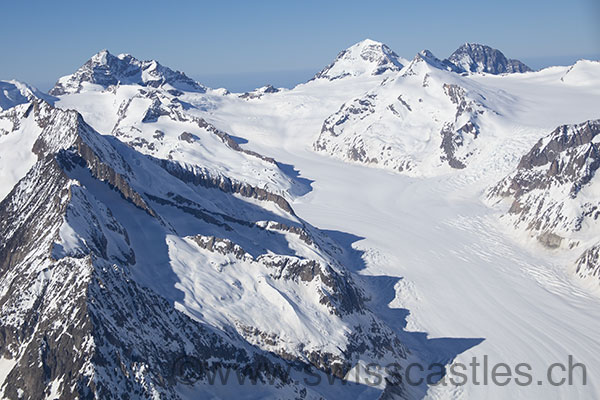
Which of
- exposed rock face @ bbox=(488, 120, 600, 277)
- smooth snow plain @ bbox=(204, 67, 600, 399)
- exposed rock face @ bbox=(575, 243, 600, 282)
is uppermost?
exposed rock face @ bbox=(488, 120, 600, 277)

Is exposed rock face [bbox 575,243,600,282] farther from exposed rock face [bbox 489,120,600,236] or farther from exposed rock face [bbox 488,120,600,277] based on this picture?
exposed rock face [bbox 489,120,600,236]

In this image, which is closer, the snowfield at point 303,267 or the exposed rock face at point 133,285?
the exposed rock face at point 133,285

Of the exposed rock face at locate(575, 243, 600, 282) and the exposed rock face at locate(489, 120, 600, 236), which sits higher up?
the exposed rock face at locate(489, 120, 600, 236)

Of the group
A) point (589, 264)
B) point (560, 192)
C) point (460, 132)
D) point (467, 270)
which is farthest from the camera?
point (460, 132)

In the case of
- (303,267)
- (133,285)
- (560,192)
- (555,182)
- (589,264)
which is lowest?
(589,264)

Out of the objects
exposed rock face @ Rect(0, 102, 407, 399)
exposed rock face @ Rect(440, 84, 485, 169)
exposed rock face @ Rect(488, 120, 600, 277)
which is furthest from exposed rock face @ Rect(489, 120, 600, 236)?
exposed rock face @ Rect(0, 102, 407, 399)

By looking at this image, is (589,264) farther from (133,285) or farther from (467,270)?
(133,285)

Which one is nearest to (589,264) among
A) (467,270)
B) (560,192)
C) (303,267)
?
(467,270)

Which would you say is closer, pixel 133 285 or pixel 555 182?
pixel 133 285

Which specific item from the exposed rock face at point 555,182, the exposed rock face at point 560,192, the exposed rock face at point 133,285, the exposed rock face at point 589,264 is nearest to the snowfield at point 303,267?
the exposed rock face at point 133,285

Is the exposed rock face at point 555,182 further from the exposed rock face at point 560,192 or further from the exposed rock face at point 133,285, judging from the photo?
the exposed rock face at point 133,285
